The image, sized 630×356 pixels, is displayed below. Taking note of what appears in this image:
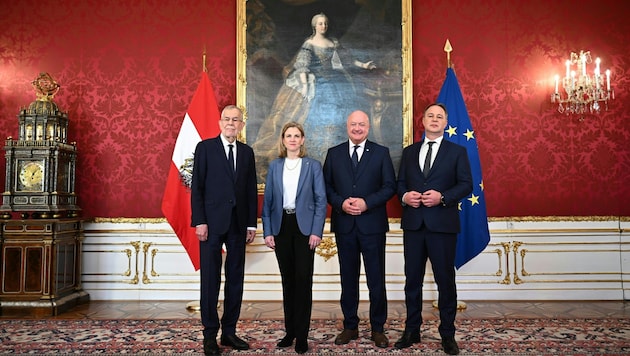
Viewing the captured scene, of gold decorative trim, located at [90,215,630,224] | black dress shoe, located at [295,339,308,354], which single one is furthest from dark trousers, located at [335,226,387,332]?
gold decorative trim, located at [90,215,630,224]

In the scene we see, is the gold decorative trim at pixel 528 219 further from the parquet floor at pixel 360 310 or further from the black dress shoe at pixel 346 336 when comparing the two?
the black dress shoe at pixel 346 336

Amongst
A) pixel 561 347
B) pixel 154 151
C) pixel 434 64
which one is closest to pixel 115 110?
pixel 154 151

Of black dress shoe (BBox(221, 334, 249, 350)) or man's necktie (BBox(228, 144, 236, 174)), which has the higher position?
man's necktie (BBox(228, 144, 236, 174))

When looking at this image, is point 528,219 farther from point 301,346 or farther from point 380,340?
point 301,346

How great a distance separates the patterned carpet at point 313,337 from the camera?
311 centimetres

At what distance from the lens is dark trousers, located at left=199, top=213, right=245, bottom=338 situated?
9.96ft

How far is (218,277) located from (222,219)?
1.30 ft

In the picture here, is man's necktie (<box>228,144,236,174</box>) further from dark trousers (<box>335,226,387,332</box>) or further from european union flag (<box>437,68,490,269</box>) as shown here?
european union flag (<box>437,68,490,269</box>)

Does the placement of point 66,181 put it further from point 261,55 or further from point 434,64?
point 434,64

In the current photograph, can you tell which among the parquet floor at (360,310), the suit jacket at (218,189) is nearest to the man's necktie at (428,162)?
the suit jacket at (218,189)

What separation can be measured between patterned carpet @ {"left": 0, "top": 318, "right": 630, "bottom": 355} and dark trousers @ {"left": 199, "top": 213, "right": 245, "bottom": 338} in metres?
0.21

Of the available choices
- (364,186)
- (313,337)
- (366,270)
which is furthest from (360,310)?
(364,186)

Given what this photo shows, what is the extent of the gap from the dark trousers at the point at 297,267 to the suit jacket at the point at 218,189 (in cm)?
28

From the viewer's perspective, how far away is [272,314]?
14.1 feet
